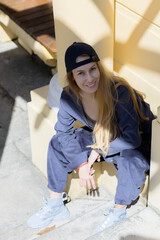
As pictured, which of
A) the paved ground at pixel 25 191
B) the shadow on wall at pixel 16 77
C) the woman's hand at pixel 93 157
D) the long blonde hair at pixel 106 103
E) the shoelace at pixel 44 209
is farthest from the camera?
the shadow on wall at pixel 16 77

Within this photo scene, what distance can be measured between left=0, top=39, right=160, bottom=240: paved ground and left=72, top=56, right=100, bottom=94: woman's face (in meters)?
0.95

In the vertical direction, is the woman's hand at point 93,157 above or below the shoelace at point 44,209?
above

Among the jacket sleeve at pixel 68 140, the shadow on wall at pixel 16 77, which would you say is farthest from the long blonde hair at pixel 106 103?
the shadow on wall at pixel 16 77

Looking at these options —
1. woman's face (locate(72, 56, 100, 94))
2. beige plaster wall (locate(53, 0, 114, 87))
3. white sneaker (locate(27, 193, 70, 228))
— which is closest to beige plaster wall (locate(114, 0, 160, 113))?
beige plaster wall (locate(53, 0, 114, 87))

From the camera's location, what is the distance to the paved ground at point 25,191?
3304 mm

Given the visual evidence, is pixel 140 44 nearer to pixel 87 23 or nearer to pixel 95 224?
pixel 87 23

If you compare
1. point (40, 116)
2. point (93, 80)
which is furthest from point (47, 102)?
point (93, 80)

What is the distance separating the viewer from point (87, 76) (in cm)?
312

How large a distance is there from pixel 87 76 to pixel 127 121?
42 cm

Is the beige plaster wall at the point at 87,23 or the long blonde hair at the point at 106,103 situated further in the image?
the beige plaster wall at the point at 87,23

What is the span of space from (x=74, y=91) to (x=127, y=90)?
373 mm

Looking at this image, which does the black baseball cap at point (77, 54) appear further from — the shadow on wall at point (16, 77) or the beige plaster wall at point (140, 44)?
the shadow on wall at point (16, 77)

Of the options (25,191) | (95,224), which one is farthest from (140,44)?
(25,191)

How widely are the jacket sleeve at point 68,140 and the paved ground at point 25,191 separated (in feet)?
1.56
